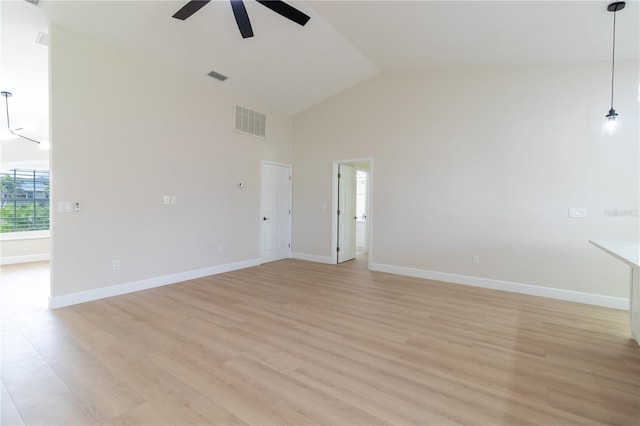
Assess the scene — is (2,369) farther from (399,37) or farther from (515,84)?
(515,84)

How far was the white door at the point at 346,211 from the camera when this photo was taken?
6246 mm

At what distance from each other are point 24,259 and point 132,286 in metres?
3.97

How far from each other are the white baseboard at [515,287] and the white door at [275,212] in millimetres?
2152

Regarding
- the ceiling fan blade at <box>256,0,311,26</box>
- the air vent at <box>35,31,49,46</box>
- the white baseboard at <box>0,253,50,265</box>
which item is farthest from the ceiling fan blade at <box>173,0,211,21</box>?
the white baseboard at <box>0,253,50,265</box>

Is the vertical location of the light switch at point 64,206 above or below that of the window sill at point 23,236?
above

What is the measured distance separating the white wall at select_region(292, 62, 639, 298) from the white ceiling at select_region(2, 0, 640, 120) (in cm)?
41

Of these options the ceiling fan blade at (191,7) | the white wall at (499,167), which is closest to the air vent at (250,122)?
the white wall at (499,167)

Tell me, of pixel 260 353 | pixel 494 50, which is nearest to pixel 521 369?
pixel 260 353

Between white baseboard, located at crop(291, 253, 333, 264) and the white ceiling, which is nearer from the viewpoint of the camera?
the white ceiling

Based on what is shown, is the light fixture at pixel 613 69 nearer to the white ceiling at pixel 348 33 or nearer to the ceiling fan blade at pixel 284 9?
the white ceiling at pixel 348 33

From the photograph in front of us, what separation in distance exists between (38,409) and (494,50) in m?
5.70

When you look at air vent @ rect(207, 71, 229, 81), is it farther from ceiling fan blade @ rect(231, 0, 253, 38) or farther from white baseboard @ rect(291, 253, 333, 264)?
white baseboard @ rect(291, 253, 333, 264)

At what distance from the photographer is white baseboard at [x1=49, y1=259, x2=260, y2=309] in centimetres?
349

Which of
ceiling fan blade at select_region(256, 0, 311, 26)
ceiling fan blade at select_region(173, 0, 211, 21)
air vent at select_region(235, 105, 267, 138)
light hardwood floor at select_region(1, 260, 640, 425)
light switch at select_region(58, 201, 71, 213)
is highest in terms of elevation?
ceiling fan blade at select_region(256, 0, 311, 26)
